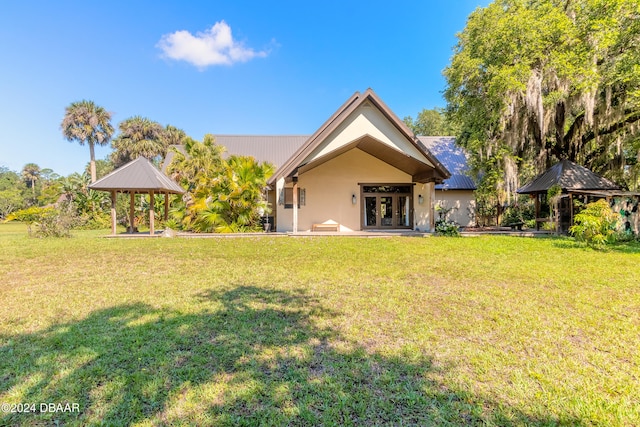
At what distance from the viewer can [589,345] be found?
315 centimetres

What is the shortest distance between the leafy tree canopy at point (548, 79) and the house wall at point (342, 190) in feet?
12.5

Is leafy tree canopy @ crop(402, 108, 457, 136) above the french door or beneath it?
above

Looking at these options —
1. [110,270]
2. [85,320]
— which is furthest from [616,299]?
[110,270]

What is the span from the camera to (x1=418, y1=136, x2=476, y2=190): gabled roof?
19.3 meters

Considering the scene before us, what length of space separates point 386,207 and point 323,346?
46.1 feet

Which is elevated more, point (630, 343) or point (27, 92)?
point (27, 92)

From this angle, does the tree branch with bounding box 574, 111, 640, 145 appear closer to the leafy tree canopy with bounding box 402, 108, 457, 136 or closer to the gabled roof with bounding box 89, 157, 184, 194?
the gabled roof with bounding box 89, 157, 184, 194

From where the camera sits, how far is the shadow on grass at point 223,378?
2.14 metres

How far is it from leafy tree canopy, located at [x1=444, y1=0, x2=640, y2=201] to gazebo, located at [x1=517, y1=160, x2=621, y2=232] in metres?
1.23

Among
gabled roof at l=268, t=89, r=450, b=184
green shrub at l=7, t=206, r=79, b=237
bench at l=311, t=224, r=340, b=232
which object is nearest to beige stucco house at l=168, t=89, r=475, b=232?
bench at l=311, t=224, r=340, b=232

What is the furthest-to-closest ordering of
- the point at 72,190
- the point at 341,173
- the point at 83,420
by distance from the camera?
the point at 72,190
the point at 341,173
the point at 83,420

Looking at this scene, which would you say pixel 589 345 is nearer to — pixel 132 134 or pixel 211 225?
pixel 211 225

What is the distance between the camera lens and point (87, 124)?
2817 cm

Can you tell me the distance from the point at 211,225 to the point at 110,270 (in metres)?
8.22
